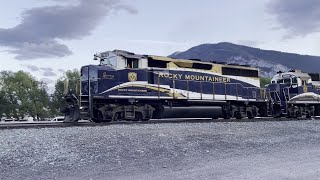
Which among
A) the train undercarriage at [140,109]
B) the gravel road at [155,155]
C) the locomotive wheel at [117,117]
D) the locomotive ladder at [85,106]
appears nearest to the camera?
the gravel road at [155,155]

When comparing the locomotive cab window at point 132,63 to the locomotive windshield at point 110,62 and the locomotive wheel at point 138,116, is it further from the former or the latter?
the locomotive wheel at point 138,116

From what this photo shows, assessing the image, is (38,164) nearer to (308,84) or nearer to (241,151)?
(241,151)

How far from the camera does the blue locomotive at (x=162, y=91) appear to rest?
51.4 feet

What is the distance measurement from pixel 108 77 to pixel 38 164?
891 centimetres

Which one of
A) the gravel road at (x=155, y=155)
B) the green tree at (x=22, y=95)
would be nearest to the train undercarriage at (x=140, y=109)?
the gravel road at (x=155, y=155)

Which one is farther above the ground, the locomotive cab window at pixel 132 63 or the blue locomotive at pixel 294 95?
the locomotive cab window at pixel 132 63

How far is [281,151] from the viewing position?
976cm

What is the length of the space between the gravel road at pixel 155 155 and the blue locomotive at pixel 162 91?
14.3 feet

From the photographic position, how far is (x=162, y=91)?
17.3 metres

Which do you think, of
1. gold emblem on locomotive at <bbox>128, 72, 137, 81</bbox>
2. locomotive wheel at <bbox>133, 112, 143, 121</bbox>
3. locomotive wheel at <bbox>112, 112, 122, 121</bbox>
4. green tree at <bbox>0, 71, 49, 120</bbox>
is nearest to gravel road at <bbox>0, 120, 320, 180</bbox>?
locomotive wheel at <bbox>112, 112, 122, 121</bbox>

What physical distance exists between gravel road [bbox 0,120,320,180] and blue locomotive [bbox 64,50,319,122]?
437 centimetres

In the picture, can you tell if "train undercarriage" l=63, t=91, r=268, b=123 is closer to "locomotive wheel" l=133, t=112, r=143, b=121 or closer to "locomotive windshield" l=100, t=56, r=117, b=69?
"locomotive wheel" l=133, t=112, r=143, b=121

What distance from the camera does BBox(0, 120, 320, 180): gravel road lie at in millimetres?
6938

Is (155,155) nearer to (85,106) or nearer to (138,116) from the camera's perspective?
(85,106)
